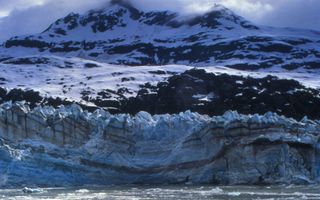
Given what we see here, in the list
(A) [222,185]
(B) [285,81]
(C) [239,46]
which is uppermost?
(C) [239,46]

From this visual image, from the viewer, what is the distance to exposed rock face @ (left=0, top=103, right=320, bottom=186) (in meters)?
42.0

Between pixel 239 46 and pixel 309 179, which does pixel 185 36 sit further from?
pixel 309 179

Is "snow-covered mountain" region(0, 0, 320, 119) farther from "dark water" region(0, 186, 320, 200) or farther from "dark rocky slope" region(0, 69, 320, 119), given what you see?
"dark water" region(0, 186, 320, 200)

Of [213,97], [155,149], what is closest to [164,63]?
[213,97]

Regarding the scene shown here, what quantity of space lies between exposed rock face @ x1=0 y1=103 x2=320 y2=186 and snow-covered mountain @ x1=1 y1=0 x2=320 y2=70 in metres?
88.4

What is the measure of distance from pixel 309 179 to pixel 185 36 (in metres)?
126

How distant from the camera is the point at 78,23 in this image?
19350 centimetres

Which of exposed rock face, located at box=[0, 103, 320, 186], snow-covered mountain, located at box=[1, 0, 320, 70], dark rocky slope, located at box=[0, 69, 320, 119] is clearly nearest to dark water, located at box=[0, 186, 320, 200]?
exposed rock face, located at box=[0, 103, 320, 186]

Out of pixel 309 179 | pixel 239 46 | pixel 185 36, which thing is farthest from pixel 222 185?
pixel 185 36

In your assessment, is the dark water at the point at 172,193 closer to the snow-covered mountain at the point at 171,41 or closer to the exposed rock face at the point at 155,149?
the exposed rock face at the point at 155,149

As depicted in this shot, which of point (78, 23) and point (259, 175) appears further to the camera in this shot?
point (78, 23)

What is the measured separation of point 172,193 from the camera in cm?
3669

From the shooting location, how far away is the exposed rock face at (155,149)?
138ft

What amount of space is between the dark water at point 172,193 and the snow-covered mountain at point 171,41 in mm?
93792
